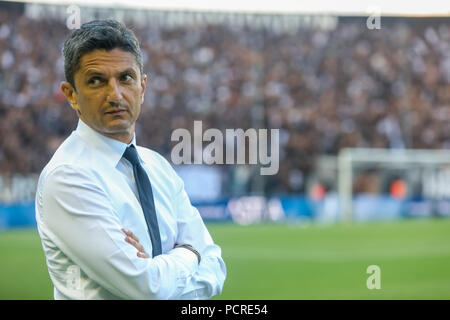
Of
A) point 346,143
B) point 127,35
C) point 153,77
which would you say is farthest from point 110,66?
point 346,143

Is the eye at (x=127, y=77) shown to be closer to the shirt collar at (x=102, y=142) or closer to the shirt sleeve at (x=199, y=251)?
the shirt collar at (x=102, y=142)

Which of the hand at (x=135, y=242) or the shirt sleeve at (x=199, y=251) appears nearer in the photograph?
the hand at (x=135, y=242)

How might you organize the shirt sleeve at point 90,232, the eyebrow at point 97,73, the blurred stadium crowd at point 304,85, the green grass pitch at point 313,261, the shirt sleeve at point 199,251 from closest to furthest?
the shirt sleeve at point 90,232
the eyebrow at point 97,73
the shirt sleeve at point 199,251
the green grass pitch at point 313,261
the blurred stadium crowd at point 304,85

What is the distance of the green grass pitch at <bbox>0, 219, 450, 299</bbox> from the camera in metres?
5.67

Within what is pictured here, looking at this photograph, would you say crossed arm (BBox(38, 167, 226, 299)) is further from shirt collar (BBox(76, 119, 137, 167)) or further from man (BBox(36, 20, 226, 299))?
shirt collar (BBox(76, 119, 137, 167))

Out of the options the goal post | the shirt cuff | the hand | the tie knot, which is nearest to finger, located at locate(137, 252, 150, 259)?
the hand

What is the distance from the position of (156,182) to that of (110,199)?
18 cm

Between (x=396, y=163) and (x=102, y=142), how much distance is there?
496 inches

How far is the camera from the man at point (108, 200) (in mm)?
1356

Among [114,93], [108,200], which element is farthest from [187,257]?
[114,93]

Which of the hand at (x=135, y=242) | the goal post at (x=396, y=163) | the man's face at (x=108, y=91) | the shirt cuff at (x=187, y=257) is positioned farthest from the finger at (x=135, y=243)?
the goal post at (x=396, y=163)

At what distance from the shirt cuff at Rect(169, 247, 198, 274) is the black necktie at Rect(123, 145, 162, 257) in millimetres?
39

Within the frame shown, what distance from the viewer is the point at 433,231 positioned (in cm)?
1084

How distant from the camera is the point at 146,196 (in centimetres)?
150
